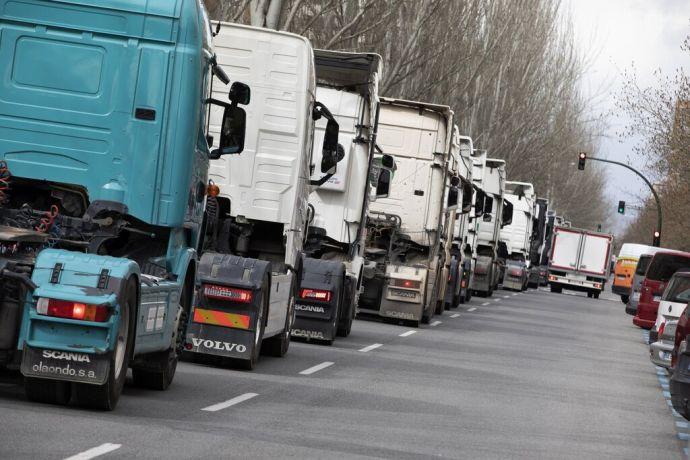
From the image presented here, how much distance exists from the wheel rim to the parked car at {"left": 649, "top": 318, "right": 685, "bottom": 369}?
33.9 feet

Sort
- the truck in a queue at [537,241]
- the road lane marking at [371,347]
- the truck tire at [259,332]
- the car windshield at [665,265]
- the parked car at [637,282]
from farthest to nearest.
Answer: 1. the truck in a queue at [537,241]
2. the parked car at [637,282]
3. the car windshield at [665,265]
4. the road lane marking at [371,347]
5. the truck tire at [259,332]

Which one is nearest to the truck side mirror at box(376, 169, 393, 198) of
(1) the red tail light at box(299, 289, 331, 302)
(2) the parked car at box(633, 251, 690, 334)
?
(1) the red tail light at box(299, 289, 331, 302)

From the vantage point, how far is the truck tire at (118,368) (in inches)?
419

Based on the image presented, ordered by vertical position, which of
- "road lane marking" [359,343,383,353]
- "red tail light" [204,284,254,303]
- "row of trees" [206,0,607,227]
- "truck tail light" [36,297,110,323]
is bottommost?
"road lane marking" [359,343,383,353]

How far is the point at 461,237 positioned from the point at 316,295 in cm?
1728

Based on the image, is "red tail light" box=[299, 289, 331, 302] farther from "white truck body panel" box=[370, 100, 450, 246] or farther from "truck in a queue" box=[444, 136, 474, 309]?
"truck in a queue" box=[444, 136, 474, 309]

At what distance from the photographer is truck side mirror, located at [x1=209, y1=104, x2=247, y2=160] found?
12867 mm

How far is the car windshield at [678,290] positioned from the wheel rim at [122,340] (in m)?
12.0

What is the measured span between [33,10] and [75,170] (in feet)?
4.03

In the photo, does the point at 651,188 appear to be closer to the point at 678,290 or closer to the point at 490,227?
the point at 490,227

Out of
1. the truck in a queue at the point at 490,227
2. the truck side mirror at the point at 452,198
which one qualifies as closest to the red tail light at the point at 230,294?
the truck side mirror at the point at 452,198

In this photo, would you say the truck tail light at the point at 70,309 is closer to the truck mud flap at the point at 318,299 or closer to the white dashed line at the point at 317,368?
the white dashed line at the point at 317,368

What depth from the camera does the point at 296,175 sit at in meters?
16.9

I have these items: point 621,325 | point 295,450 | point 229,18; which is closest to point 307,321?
point 295,450
